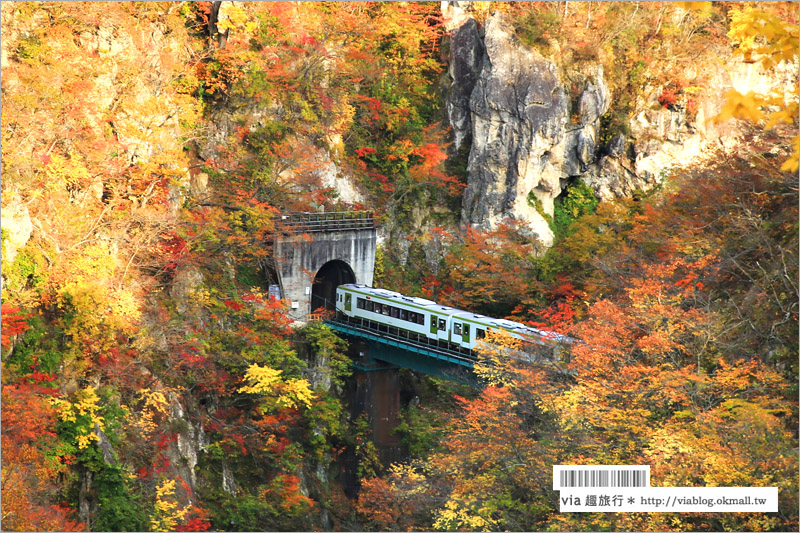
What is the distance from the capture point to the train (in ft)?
98.8

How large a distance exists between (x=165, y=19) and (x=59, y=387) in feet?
57.2

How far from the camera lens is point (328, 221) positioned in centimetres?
3669

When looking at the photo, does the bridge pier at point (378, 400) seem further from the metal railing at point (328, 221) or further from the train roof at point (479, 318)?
the metal railing at point (328, 221)

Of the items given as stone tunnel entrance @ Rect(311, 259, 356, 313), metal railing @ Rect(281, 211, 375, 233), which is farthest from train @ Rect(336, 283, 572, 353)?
metal railing @ Rect(281, 211, 375, 233)

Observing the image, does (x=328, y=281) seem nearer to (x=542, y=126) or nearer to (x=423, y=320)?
(x=423, y=320)

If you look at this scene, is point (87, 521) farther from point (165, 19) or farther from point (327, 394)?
point (165, 19)

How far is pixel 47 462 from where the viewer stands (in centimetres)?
2084

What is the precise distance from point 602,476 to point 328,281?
76.3 ft

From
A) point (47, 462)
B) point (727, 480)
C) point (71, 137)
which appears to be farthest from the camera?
point (71, 137)

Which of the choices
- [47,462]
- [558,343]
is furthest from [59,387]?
[558,343]

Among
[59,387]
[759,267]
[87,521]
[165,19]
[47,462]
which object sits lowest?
[87,521]

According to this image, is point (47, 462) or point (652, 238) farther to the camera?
point (652, 238)

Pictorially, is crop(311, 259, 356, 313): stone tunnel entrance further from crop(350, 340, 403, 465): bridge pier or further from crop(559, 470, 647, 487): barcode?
crop(559, 470, 647, 487): barcode

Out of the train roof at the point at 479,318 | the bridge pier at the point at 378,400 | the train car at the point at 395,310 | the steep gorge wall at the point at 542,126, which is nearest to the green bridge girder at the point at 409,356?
the bridge pier at the point at 378,400
